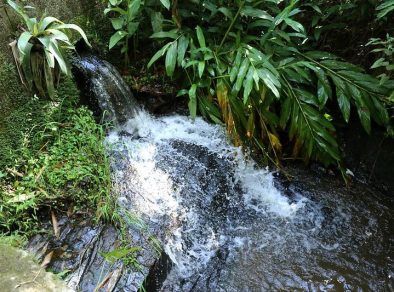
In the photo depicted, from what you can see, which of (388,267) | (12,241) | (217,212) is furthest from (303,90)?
(12,241)

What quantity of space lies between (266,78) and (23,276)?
2407mm

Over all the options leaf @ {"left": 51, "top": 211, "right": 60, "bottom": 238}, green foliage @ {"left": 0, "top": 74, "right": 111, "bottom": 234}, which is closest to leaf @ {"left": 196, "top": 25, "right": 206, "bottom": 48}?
green foliage @ {"left": 0, "top": 74, "right": 111, "bottom": 234}

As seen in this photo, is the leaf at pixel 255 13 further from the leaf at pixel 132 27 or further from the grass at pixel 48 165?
the grass at pixel 48 165

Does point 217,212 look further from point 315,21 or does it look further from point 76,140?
point 315,21

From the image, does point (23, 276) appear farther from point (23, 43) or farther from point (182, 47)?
point (182, 47)

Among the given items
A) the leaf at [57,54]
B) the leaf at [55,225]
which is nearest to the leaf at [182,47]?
the leaf at [57,54]

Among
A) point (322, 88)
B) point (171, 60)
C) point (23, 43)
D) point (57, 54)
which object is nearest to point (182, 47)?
point (171, 60)

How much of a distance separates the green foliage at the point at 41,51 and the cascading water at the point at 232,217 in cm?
79

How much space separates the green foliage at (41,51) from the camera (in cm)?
274

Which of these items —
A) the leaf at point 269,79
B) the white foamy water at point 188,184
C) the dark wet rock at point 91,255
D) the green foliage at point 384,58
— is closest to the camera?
the dark wet rock at point 91,255

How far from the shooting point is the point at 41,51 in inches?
112

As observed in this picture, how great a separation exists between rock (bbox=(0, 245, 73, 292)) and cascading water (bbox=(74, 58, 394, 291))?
0.87 meters

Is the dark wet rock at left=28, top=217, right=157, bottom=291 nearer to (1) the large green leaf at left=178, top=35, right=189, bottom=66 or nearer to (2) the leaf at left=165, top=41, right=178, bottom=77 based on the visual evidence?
(2) the leaf at left=165, top=41, right=178, bottom=77

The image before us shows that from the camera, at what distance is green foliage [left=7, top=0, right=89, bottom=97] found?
2.74m
